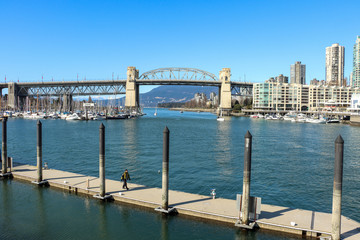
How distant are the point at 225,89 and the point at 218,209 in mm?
154080

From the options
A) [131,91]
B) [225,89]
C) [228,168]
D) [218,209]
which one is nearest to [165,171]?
[218,209]

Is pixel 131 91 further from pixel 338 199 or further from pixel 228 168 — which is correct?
pixel 338 199

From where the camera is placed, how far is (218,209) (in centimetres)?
1445

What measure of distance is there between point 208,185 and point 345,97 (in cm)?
17142

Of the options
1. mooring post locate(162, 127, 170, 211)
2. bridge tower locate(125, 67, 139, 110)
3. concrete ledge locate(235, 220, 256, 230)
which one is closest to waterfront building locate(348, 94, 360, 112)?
bridge tower locate(125, 67, 139, 110)

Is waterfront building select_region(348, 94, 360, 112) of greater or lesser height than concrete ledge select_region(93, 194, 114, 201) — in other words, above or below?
above

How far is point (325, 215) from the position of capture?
13953 mm

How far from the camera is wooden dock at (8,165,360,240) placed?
12500mm

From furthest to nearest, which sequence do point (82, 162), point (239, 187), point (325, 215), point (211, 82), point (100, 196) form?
point (211, 82) → point (82, 162) → point (239, 187) → point (100, 196) → point (325, 215)

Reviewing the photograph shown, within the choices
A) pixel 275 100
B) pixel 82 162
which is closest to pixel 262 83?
pixel 275 100

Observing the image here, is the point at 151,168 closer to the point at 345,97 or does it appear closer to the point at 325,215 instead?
the point at 325,215

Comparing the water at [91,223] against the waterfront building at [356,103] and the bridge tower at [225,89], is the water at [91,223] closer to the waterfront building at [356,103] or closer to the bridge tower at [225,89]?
the waterfront building at [356,103]

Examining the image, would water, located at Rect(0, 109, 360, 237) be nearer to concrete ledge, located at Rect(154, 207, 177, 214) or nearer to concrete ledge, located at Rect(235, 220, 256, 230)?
concrete ledge, located at Rect(154, 207, 177, 214)

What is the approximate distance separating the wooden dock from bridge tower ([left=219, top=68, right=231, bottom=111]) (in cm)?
14575
